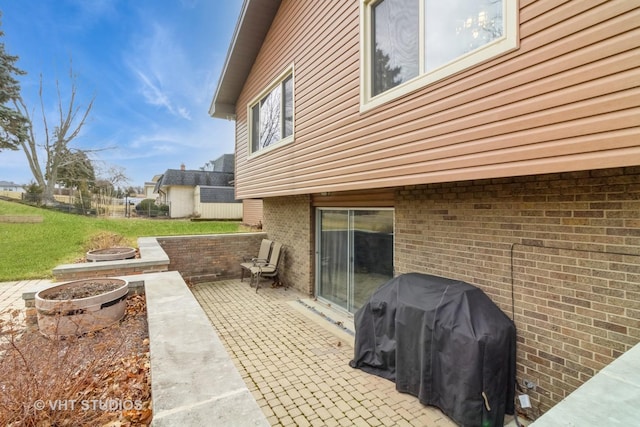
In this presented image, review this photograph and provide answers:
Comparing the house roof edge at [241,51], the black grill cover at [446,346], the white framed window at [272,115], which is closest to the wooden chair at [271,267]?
the white framed window at [272,115]

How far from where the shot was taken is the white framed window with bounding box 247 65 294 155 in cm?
673

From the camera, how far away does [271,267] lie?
27.0 feet

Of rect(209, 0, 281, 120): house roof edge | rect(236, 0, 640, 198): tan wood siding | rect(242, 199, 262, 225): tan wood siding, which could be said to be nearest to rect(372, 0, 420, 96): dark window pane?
rect(236, 0, 640, 198): tan wood siding

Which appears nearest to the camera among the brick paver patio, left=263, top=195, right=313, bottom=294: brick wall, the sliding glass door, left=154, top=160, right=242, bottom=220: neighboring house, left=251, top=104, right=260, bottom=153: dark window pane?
the brick paver patio

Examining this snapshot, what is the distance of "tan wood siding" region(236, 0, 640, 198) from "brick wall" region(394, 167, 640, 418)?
2.33 feet

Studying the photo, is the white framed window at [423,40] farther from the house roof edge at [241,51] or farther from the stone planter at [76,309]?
the house roof edge at [241,51]

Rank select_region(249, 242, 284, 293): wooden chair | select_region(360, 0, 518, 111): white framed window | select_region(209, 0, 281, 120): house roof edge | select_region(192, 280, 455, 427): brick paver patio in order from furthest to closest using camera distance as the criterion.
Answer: select_region(249, 242, 284, 293): wooden chair < select_region(209, 0, 281, 120): house roof edge < select_region(192, 280, 455, 427): brick paver patio < select_region(360, 0, 518, 111): white framed window

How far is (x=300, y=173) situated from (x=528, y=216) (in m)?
3.78

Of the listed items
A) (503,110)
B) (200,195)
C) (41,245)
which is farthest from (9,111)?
(503,110)

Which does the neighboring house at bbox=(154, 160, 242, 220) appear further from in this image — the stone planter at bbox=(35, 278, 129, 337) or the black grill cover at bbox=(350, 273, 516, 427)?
the black grill cover at bbox=(350, 273, 516, 427)

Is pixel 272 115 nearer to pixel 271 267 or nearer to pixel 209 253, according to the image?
pixel 271 267

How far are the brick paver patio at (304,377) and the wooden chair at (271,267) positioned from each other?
150 centimetres

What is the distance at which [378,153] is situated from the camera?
13.1 feet

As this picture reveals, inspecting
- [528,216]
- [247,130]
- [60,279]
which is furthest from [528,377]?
[247,130]
